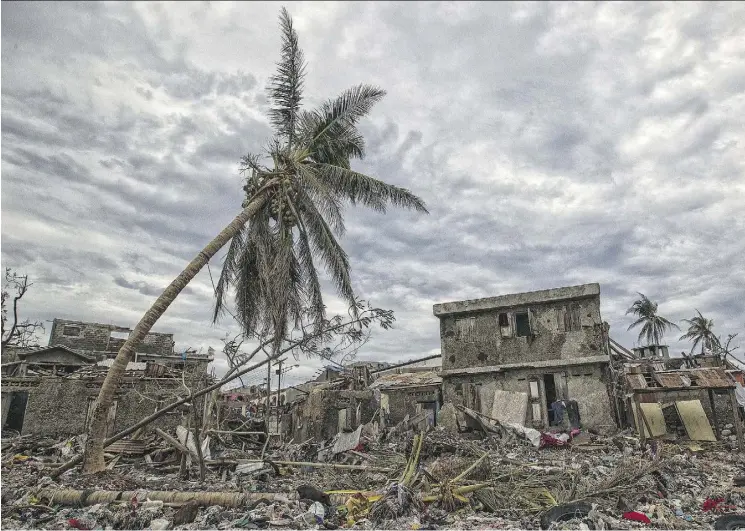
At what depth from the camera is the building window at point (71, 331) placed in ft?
97.5

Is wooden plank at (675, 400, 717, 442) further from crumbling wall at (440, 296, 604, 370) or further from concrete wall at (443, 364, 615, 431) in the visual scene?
crumbling wall at (440, 296, 604, 370)

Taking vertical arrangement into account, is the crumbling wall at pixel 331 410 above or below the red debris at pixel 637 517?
above

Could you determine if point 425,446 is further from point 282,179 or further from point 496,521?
point 282,179

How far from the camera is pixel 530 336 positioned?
17.5m

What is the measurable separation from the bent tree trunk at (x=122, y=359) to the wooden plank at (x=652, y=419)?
12026mm

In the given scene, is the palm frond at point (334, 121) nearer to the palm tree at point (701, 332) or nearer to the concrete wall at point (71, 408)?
the concrete wall at point (71, 408)

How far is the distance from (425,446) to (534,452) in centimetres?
302

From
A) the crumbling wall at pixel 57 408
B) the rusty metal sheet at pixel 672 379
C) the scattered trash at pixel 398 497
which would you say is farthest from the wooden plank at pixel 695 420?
the crumbling wall at pixel 57 408

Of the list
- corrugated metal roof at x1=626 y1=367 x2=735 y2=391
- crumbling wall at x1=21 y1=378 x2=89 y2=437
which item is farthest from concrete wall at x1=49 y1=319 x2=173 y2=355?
corrugated metal roof at x1=626 y1=367 x2=735 y2=391

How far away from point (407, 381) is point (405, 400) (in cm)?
104

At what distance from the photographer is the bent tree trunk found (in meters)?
8.59

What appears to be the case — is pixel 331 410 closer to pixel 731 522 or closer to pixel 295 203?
pixel 295 203

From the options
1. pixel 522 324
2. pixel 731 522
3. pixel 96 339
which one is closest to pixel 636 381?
pixel 522 324

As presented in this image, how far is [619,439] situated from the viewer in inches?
515
